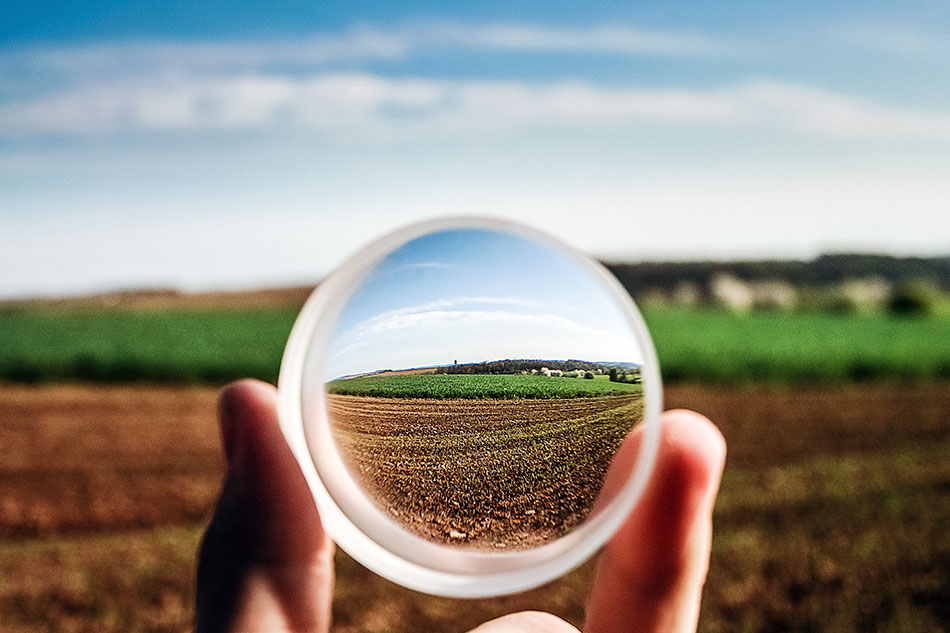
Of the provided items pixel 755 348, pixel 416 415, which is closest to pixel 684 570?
pixel 416 415

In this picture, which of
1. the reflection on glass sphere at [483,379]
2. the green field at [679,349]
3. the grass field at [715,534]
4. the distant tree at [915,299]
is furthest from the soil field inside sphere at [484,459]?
the distant tree at [915,299]

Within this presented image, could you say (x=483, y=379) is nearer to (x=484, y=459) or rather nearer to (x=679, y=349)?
(x=484, y=459)

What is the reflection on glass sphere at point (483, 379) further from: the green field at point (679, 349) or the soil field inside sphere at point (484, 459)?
the green field at point (679, 349)

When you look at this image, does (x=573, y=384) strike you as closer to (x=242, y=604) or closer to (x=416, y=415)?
(x=416, y=415)

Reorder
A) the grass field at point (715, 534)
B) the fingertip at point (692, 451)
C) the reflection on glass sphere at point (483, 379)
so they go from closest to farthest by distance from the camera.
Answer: the reflection on glass sphere at point (483, 379) < the fingertip at point (692, 451) < the grass field at point (715, 534)

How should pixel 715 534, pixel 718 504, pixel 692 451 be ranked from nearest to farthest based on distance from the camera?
pixel 692 451 < pixel 715 534 < pixel 718 504

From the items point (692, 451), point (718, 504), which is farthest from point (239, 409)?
point (718, 504)
